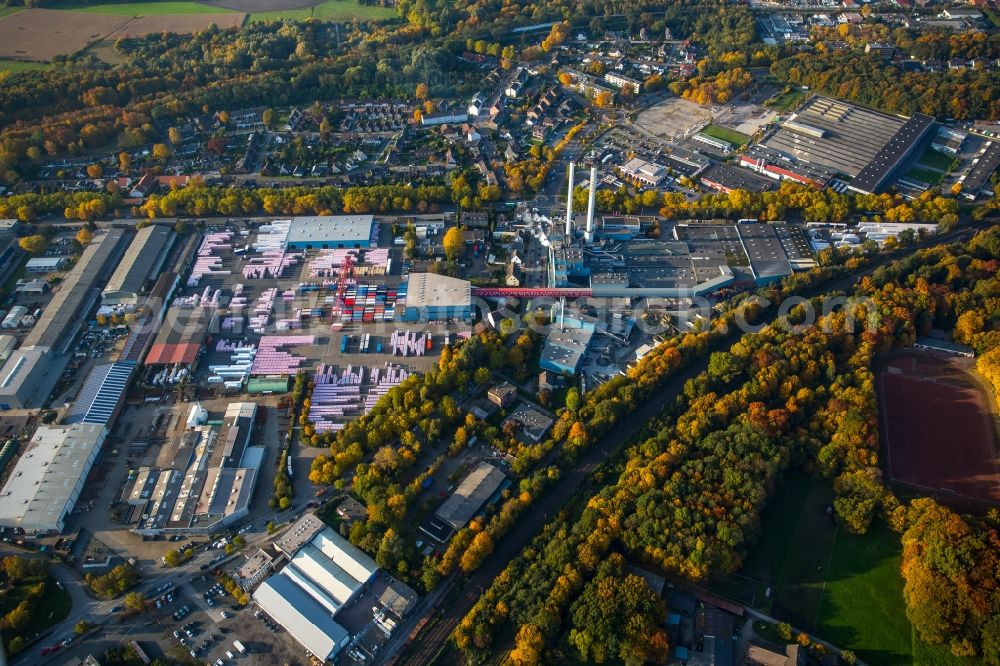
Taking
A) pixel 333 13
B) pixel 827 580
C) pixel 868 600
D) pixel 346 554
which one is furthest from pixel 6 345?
pixel 333 13

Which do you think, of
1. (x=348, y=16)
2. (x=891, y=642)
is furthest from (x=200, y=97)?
(x=891, y=642)

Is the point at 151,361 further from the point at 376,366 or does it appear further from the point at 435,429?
the point at 435,429

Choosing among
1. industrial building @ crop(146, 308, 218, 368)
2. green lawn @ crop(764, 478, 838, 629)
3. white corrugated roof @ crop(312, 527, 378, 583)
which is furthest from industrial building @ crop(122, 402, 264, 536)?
green lawn @ crop(764, 478, 838, 629)

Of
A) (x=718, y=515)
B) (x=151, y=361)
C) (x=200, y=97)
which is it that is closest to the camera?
(x=718, y=515)

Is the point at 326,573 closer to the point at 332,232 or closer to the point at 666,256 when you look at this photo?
the point at 332,232

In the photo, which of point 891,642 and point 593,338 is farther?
point 593,338

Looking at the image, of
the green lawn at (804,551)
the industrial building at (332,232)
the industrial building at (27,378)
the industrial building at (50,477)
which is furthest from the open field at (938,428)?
the industrial building at (27,378)

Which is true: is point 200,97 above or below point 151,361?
above
